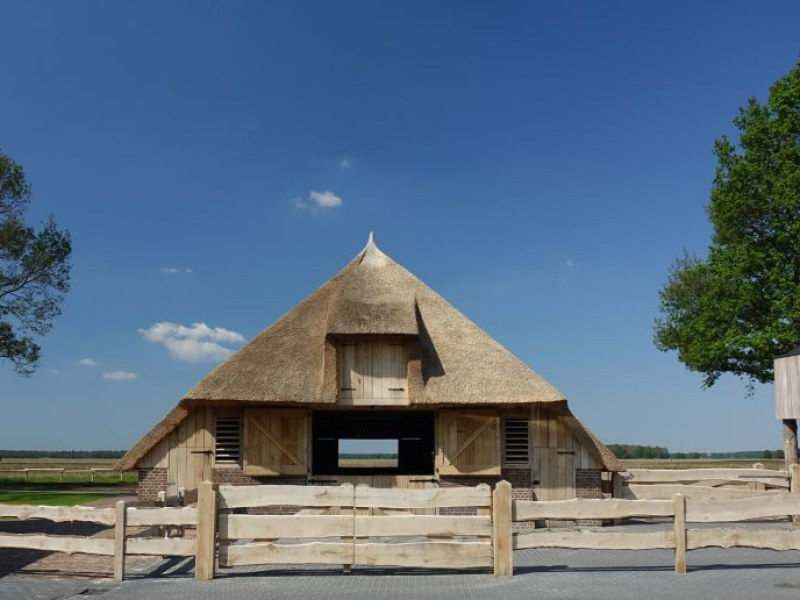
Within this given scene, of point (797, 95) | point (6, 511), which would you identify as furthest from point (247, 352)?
point (797, 95)

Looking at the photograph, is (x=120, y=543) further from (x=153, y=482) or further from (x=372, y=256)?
(x=372, y=256)

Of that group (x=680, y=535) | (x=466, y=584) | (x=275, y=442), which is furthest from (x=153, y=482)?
(x=680, y=535)

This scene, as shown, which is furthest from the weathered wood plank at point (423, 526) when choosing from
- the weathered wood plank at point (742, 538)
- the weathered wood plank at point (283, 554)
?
the weathered wood plank at point (742, 538)

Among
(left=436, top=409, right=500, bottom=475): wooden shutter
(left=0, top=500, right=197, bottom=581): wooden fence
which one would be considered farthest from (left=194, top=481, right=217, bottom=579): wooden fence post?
(left=436, top=409, right=500, bottom=475): wooden shutter

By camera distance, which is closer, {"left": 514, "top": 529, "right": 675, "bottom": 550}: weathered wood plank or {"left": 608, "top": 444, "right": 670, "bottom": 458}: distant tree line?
{"left": 514, "top": 529, "right": 675, "bottom": 550}: weathered wood plank

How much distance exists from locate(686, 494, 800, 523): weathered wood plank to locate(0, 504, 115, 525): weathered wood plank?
26.8 feet

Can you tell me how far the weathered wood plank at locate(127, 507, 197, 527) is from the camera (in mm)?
10234

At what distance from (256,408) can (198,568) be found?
7.73m

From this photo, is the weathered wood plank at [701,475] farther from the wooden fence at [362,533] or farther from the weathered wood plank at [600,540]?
the wooden fence at [362,533]

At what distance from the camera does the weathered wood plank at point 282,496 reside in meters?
10.3

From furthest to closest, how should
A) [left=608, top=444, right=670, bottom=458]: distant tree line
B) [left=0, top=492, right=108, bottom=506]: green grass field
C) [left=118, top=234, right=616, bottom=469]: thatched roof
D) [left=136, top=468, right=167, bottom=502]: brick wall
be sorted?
[left=608, top=444, right=670, bottom=458]: distant tree line → [left=0, top=492, right=108, bottom=506]: green grass field → [left=136, top=468, right=167, bottom=502]: brick wall → [left=118, top=234, right=616, bottom=469]: thatched roof

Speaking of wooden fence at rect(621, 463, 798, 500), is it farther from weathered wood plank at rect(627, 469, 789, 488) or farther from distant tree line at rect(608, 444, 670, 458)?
distant tree line at rect(608, 444, 670, 458)

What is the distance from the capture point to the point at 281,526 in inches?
402

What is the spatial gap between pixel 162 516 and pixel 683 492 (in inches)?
545
